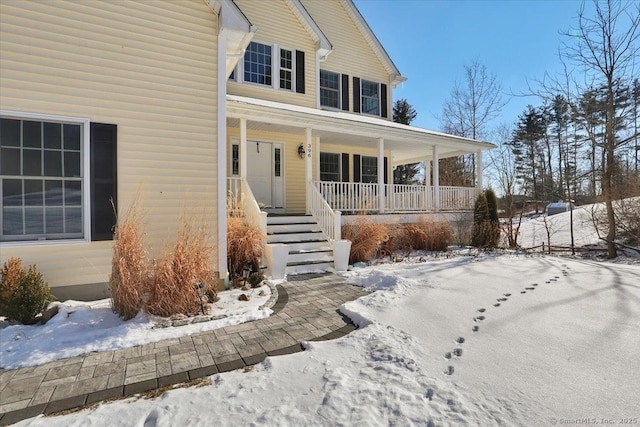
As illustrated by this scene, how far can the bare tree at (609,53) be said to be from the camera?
1038cm

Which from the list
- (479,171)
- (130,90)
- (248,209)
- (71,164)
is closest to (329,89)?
(479,171)

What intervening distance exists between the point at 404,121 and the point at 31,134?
23.3m

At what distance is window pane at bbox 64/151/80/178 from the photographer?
461cm

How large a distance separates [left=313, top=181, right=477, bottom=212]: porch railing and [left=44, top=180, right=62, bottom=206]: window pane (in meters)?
5.53

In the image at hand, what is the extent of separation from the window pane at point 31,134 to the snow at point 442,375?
152 inches

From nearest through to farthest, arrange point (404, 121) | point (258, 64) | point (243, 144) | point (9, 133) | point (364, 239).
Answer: point (9, 133) → point (243, 144) → point (364, 239) → point (258, 64) → point (404, 121)

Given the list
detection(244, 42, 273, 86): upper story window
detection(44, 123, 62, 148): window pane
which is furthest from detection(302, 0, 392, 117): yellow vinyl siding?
detection(44, 123, 62, 148): window pane

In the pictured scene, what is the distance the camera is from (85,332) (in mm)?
3574

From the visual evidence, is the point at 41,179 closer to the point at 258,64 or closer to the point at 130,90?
the point at 130,90

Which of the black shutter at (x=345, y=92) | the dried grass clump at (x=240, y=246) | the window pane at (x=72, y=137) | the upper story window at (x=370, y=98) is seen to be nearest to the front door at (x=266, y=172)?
the dried grass clump at (x=240, y=246)

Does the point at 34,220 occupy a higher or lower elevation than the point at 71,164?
lower

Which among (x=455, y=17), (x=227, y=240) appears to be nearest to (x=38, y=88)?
(x=227, y=240)

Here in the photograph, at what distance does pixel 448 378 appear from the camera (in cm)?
262

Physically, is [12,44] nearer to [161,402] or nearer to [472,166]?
[161,402]
